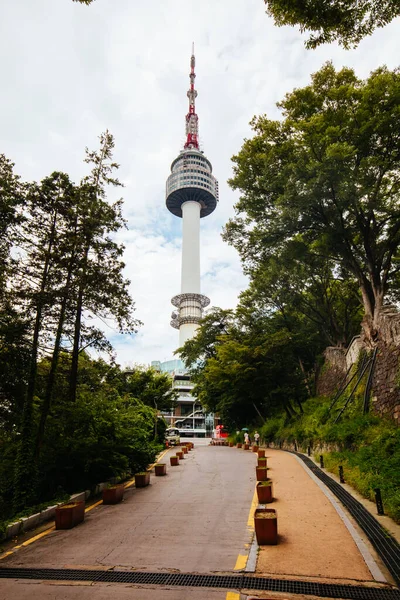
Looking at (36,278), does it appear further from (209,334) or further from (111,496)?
(209,334)

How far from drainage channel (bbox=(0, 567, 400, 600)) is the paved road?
0.19 m

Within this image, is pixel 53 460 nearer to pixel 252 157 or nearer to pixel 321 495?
pixel 321 495

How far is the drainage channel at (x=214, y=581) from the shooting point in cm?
443

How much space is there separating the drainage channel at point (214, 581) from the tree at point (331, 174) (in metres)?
13.5

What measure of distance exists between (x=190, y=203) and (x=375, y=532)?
355ft

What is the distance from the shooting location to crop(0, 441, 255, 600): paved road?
4.91 meters

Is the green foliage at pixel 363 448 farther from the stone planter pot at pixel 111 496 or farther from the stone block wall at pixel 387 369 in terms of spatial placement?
the stone planter pot at pixel 111 496

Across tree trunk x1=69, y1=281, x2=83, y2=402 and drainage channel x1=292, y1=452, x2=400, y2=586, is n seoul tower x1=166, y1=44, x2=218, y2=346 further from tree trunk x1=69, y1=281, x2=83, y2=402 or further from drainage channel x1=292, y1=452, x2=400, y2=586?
drainage channel x1=292, y1=452, x2=400, y2=586

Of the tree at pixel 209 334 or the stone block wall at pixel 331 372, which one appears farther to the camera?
the tree at pixel 209 334

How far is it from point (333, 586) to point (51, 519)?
22.3 feet

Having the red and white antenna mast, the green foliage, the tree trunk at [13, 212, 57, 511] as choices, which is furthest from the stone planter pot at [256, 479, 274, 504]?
the red and white antenna mast

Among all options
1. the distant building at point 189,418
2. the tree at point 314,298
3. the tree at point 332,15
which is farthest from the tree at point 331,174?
the distant building at point 189,418

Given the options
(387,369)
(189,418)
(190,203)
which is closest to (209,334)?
(387,369)

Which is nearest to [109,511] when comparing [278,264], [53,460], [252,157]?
[53,460]
